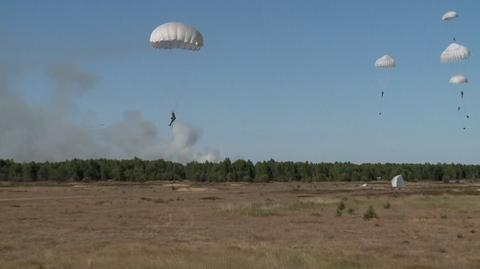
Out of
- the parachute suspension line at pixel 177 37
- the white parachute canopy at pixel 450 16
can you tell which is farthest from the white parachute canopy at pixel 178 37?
the white parachute canopy at pixel 450 16

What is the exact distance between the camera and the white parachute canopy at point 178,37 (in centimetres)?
3969

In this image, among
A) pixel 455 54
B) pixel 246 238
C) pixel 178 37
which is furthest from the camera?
pixel 455 54

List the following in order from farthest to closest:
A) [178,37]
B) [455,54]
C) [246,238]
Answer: [455,54] → [178,37] → [246,238]

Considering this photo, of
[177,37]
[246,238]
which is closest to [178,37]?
[177,37]

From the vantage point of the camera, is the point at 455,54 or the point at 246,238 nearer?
the point at 246,238

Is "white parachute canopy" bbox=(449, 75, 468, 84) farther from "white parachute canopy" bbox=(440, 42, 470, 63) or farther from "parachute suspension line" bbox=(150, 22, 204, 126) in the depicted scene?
"parachute suspension line" bbox=(150, 22, 204, 126)

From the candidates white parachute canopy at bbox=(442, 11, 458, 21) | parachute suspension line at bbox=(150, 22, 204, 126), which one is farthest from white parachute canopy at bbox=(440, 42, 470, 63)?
parachute suspension line at bbox=(150, 22, 204, 126)

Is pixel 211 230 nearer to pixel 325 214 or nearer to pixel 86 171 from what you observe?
pixel 325 214

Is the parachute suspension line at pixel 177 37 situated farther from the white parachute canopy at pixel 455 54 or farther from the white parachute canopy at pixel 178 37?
the white parachute canopy at pixel 455 54

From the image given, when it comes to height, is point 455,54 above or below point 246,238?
above

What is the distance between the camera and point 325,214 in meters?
45.3

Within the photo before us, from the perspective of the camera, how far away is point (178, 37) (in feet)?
130

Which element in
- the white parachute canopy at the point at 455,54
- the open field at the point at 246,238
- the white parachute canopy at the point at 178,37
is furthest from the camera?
the white parachute canopy at the point at 455,54

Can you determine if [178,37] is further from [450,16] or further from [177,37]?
[450,16]
